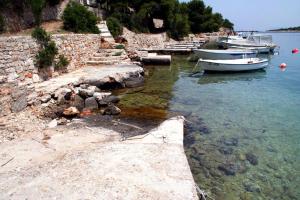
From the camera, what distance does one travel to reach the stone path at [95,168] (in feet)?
17.5

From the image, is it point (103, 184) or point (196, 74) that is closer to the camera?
point (103, 184)

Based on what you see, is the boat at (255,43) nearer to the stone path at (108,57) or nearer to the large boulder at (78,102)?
the stone path at (108,57)

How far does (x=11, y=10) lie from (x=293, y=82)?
63.4 ft

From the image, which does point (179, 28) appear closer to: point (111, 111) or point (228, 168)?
point (111, 111)

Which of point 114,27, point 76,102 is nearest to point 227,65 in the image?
point 114,27

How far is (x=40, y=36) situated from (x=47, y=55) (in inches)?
39.1

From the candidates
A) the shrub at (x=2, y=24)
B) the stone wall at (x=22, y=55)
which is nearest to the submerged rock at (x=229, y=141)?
the stone wall at (x=22, y=55)

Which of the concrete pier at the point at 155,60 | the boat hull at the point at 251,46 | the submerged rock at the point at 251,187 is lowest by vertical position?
the submerged rock at the point at 251,187

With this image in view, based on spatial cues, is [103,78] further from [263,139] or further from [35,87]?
[263,139]

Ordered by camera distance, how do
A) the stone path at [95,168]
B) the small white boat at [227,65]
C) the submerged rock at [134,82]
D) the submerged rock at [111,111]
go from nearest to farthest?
the stone path at [95,168] < the submerged rock at [111,111] < the submerged rock at [134,82] < the small white boat at [227,65]

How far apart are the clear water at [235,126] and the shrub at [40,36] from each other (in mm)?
4802

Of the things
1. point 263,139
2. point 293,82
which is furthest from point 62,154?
point 293,82

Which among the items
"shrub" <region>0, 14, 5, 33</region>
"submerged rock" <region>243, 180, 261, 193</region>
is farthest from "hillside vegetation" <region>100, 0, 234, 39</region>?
"submerged rock" <region>243, 180, 261, 193</region>

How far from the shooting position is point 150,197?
17.1ft
